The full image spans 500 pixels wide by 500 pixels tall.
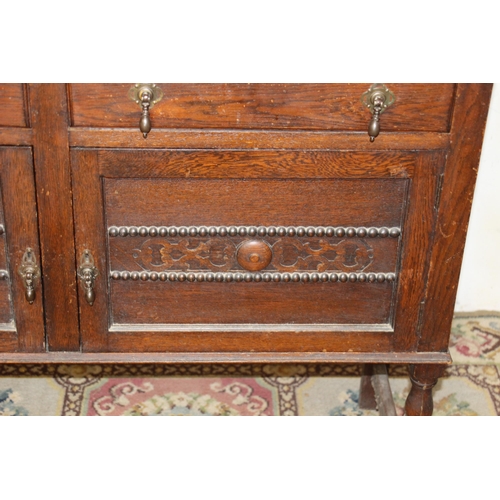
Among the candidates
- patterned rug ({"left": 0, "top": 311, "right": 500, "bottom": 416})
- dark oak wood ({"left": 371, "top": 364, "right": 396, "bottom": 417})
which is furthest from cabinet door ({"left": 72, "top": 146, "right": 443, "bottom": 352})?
patterned rug ({"left": 0, "top": 311, "right": 500, "bottom": 416})

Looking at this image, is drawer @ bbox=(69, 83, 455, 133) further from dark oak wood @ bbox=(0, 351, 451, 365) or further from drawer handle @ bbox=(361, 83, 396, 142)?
dark oak wood @ bbox=(0, 351, 451, 365)

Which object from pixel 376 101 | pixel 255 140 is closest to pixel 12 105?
pixel 255 140

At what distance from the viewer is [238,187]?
40.1 inches

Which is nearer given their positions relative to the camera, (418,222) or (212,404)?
(418,222)

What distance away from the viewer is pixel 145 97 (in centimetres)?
94

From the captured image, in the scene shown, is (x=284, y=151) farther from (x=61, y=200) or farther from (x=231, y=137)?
(x=61, y=200)

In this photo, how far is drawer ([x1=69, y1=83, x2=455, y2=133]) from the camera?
0.96m

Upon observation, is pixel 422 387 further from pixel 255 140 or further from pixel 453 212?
pixel 255 140

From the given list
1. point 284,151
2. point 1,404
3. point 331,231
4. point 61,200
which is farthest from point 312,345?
point 1,404

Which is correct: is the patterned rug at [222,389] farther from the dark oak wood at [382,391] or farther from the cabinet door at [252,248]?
the cabinet door at [252,248]

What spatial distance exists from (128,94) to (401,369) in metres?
0.91

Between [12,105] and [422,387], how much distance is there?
0.72m

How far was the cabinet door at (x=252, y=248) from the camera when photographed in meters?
1.00
